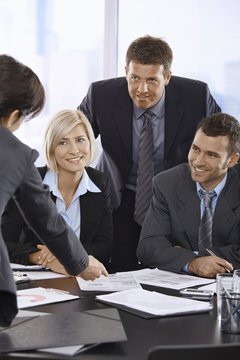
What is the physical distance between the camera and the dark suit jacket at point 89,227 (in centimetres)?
337

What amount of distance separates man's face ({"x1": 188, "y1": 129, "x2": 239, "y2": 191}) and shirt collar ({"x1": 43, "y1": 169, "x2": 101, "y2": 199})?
55 cm

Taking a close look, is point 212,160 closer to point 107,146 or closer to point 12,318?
point 107,146

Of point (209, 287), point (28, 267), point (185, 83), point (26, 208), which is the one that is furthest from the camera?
point (185, 83)

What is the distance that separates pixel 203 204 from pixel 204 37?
1.98m

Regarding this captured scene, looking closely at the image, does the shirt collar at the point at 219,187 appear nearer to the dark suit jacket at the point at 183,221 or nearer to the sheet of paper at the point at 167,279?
the dark suit jacket at the point at 183,221

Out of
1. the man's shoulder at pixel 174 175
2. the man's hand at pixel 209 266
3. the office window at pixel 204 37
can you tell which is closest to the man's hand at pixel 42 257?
the man's hand at pixel 209 266

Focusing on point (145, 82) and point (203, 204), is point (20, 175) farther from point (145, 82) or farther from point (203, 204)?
point (145, 82)

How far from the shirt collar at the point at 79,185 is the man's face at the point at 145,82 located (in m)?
0.52

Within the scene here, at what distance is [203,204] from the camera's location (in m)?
3.34

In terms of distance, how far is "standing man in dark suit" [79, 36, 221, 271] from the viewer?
12.7 feet

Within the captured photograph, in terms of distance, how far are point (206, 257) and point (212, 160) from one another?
0.56 meters

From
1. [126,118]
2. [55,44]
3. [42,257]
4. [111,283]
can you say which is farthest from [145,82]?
[55,44]

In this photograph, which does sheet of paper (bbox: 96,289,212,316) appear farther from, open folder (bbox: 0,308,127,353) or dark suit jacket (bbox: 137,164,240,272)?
dark suit jacket (bbox: 137,164,240,272)

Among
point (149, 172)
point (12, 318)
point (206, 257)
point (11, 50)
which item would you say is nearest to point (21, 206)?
point (12, 318)
